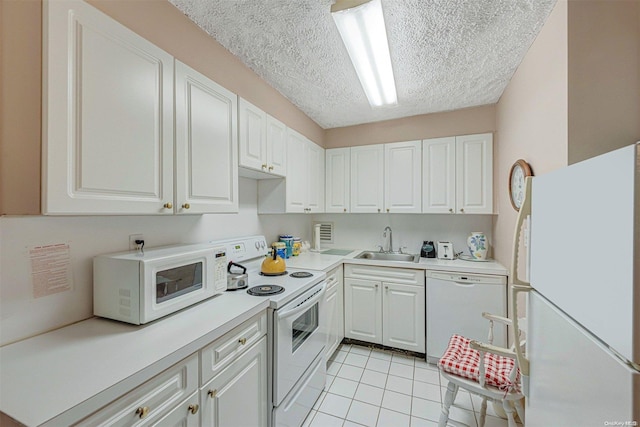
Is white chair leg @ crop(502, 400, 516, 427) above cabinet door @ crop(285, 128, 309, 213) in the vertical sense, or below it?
below

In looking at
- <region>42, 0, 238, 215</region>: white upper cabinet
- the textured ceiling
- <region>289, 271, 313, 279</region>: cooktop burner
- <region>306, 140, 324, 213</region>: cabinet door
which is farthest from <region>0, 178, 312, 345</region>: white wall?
<region>306, 140, 324, 213</region>: cabinet door

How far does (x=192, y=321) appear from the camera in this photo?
1.11 m

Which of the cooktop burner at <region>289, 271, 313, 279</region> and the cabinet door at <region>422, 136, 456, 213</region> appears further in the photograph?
the cabinet door at <region>422, 136, 456, 213</region>

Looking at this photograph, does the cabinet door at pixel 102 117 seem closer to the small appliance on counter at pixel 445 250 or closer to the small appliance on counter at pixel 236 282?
the small appliance on counter at pixel 236 282

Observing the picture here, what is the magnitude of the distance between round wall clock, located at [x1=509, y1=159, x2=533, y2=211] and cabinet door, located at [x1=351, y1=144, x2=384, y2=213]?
1.22m

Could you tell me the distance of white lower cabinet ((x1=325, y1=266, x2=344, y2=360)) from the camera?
85.8 inches

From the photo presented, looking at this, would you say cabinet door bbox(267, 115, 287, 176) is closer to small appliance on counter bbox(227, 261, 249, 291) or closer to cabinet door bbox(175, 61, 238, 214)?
cabinet door bbox(175, 61, 238, 214)

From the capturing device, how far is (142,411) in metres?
0.78

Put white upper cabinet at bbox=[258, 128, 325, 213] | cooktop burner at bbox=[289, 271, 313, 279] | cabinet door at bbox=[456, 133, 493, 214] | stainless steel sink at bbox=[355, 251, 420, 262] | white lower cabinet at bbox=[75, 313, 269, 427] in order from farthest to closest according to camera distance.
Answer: stainless steel sink at bbox=[355, 251, 420, 262]
cabinet door at bbox=[456, 133, 493, 214]
white upper cabinet at bbox=[258, 128, 325, 213]
cooktop burner at bbox=[289, 271, 313, 279]
white lower cabinet at bbox=[75, 313, 269, 427]

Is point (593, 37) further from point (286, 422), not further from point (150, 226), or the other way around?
point (286, 422)

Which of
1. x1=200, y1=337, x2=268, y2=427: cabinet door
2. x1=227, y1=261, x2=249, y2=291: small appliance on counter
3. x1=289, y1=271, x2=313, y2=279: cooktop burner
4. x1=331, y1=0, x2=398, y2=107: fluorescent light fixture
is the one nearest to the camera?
x1=200, y1=337, x2=268, y2=427: cabinet door

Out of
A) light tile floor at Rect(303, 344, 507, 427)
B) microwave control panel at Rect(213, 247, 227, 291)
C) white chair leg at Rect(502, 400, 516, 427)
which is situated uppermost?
microwave control panel at Rect(213, 247, 227, 291)

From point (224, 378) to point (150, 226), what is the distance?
36.1 inches

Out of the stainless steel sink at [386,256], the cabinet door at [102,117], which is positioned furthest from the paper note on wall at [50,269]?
the stainless steel sink at [386,256]
